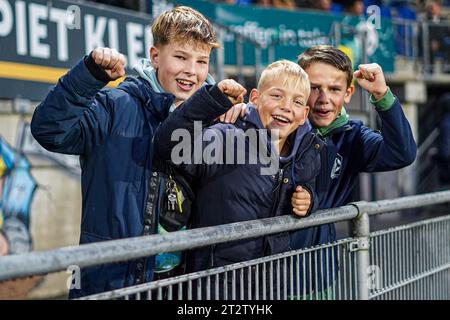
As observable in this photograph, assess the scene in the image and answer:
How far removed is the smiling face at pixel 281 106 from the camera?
282cm

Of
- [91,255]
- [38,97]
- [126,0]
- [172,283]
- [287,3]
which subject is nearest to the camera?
[91,255]

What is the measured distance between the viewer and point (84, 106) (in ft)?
8.02

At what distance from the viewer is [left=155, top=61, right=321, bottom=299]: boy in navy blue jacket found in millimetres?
2617

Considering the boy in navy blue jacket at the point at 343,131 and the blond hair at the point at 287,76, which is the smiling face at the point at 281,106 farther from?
the boy in navy blue jacket at the point at 343,131

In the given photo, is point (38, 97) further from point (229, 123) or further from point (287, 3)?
point (287, 3)

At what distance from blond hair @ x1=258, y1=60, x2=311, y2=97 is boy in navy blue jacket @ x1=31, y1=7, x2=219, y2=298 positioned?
10.3 inches

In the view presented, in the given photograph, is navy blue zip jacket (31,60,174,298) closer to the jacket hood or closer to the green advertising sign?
the jacket hood

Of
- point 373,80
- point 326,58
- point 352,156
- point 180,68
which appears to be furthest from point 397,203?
point 180,68

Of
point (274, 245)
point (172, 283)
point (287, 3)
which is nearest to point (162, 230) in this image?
point (274, 245)

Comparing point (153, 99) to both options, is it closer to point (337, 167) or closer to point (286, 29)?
point (337, 167)

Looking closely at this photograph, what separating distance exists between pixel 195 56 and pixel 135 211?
2.32 ft

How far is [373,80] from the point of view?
3178 mm
